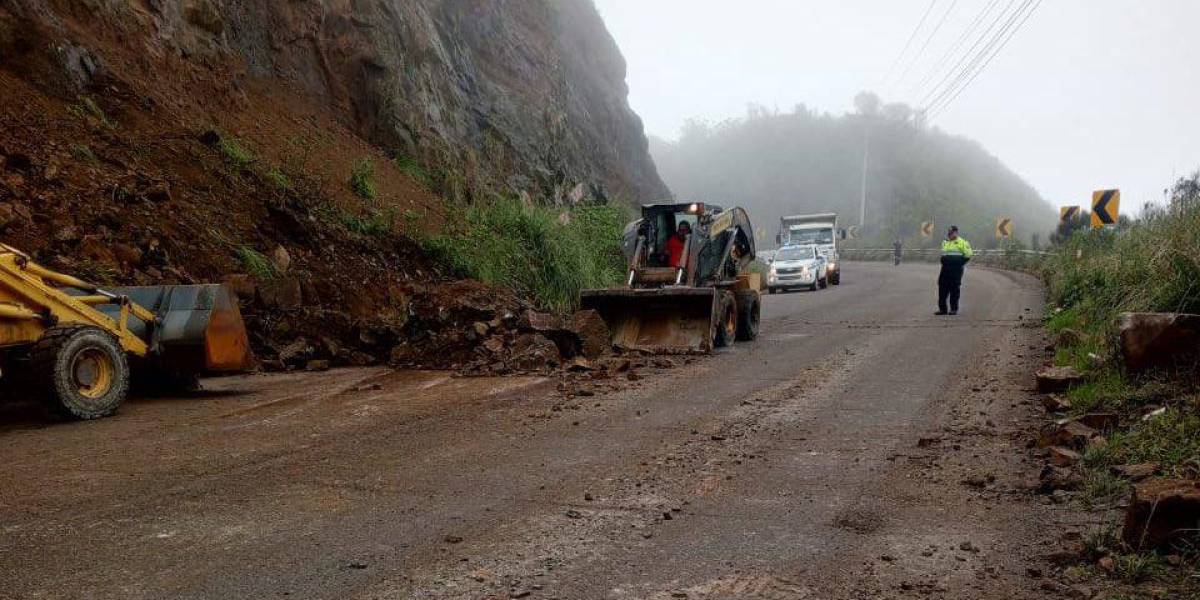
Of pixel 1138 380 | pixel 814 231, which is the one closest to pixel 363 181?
pixel 1138 380

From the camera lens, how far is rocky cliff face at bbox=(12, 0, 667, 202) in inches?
651

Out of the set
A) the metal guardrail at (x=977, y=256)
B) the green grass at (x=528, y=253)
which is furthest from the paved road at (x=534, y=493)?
the metal guardrail at (x=977, y=256)

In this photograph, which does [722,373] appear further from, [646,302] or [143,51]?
[143,51]

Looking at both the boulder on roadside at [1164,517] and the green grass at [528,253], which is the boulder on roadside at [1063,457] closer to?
the boulder on roadside at [1164,517]

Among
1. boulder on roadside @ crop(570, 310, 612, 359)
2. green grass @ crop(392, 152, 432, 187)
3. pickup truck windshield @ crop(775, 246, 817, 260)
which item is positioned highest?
green grass @ crop(392, 152, 432, 187)

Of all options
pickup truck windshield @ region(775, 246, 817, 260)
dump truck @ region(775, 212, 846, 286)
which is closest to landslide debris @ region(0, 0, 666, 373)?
pickup truck windshield @ region(775, 246, 817, 260)

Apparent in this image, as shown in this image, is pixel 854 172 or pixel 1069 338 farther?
pixel 854 172

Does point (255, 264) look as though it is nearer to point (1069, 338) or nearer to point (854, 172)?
point (1069, 338)

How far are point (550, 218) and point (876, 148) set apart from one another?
77269 mm

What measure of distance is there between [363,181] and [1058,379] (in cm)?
1324

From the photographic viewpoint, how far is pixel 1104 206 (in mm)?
21000

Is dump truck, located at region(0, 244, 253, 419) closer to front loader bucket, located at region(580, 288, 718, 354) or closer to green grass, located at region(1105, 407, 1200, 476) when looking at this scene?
front loader bucket, located at region(580, 288, 718, 354)

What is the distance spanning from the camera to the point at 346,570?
165 inches

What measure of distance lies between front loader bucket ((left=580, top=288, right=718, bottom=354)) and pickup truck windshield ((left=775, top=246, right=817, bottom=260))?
17.5m
